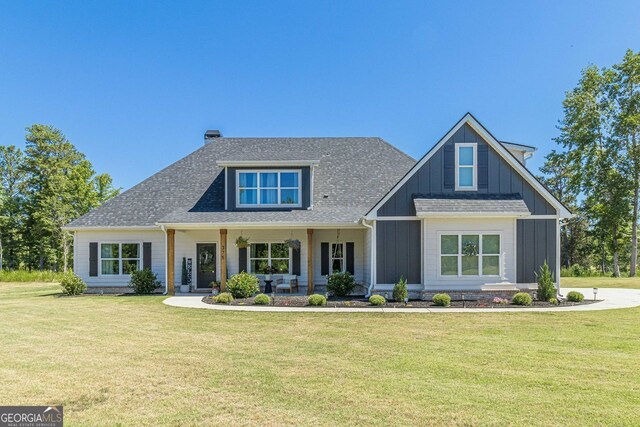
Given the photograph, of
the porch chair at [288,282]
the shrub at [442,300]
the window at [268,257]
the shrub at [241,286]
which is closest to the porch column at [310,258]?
the porch chair at [288,282]

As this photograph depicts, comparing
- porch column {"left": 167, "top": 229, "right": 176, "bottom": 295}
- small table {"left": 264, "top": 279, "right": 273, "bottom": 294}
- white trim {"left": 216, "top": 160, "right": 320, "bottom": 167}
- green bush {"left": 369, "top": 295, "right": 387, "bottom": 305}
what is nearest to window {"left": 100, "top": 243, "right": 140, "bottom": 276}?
porch column {"left": 167, "top": 229, "right": 176, "bottom": 295}

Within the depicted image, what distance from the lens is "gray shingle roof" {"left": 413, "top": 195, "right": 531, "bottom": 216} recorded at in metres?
15.1

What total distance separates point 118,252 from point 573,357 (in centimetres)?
1878

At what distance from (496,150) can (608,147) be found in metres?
25.1

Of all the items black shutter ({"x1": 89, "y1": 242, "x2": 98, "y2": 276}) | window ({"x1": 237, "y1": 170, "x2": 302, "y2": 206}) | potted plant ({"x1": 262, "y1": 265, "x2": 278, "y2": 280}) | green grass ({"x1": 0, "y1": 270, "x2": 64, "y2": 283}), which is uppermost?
window ({"x1": 237, "y1": 170, "x2": 302, "y2": 206})

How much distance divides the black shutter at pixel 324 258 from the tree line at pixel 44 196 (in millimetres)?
29433

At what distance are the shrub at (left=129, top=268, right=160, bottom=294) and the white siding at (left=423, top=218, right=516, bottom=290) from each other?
11.9m

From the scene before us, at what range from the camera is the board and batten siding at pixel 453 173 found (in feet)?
52.5

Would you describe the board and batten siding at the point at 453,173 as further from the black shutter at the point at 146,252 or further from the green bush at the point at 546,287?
the black shutter at the point at 146,252

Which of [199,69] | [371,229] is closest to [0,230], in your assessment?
[199,69]

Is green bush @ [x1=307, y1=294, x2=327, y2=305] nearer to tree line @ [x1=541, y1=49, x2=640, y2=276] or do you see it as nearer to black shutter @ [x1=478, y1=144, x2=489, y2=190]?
black shutter @ [x1=478, y1=144, x2=489, y2=190]

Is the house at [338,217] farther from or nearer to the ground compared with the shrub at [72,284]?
farther from the ground

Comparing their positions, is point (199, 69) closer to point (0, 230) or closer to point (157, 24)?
point (157, 24)

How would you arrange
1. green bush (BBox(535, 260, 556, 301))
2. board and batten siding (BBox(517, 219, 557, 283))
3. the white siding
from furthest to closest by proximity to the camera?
board and batten siding (BBox(517, 219, 557, 283))
the white siding
green bush (BBox(535, 260, 556, 301))
